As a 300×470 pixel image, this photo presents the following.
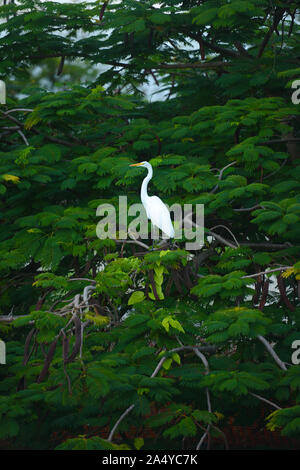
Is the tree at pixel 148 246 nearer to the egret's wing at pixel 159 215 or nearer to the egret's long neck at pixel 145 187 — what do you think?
the egret's long neck at pixel 145 187

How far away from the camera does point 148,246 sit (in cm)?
633

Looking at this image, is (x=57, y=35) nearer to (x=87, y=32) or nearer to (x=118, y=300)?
(x=87, y=32)

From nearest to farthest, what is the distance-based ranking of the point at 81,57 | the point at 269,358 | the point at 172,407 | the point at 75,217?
the point at 172,407, the point at 269,358, the point at 75,217, the point at 81,57

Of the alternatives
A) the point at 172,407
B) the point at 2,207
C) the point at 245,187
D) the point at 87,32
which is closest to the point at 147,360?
the point at 172,407

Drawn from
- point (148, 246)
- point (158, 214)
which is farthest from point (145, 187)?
point (148, 246)

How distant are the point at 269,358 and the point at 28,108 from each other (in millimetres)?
4871

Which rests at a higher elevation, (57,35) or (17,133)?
(57,35)

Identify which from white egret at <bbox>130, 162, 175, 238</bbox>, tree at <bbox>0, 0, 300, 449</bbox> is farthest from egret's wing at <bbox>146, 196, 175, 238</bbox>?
tree at <bbox>0, 0, 300, 449</bbox>

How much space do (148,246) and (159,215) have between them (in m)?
0.32

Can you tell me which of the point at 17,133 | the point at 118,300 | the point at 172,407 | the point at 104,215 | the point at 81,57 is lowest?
the point at 172,407

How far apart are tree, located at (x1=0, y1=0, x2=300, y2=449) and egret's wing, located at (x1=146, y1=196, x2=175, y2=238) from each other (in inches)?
13.5

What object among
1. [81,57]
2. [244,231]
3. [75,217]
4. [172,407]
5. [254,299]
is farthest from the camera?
[81,57]

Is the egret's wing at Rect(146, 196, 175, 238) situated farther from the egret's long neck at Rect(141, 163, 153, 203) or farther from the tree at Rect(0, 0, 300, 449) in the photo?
the tree at Rect(0, 0, 300, 449)

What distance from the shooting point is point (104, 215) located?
6848mm
